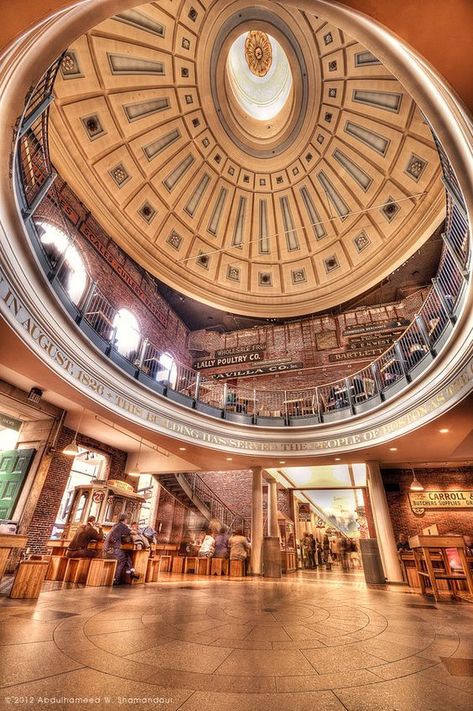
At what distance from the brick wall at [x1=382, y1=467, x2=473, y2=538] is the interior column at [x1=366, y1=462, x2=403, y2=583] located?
1.78 metres

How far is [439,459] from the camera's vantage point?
11555 millimetres

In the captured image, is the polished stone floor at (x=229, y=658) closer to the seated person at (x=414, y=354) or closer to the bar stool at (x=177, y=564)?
the seated person at (x=414, y=354)

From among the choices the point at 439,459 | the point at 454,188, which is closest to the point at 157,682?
the point at 454,188

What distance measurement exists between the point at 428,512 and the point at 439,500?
0.63 metres

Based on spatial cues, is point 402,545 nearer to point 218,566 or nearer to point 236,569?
point 236,569

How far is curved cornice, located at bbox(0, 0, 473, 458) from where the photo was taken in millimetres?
3025

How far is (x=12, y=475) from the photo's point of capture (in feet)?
30.9

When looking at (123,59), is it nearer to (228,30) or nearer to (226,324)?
(228,30)

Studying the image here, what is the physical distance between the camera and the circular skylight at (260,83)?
16.1m

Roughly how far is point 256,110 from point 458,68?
18.3 m

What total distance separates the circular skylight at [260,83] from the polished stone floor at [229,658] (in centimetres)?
2039

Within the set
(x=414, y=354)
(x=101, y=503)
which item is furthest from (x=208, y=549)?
(x=414, y=354)

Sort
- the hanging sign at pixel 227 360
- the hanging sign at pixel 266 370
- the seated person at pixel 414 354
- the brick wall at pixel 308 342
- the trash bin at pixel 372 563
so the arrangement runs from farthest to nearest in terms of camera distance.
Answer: the hanging sign at pixel 227 360 < the hanging sign at pixel 266 370 < the brick wall at pixel 308 342 < the trash bin at pixel 372 563 < the seated person at pixel 414 354

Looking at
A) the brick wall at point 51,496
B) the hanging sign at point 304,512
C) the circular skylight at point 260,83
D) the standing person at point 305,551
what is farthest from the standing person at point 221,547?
the circular skylight at point 260,83
